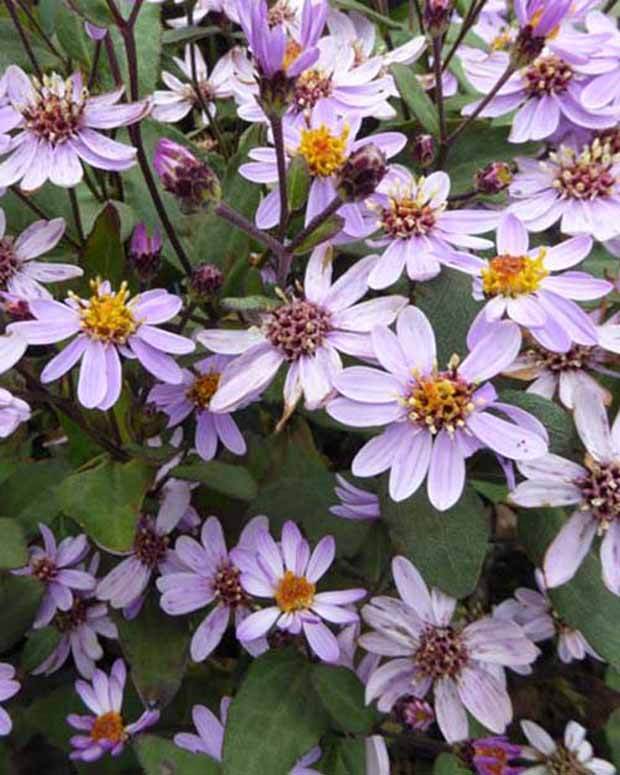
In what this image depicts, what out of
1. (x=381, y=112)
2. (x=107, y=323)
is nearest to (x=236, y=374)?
(x=107, y=323)

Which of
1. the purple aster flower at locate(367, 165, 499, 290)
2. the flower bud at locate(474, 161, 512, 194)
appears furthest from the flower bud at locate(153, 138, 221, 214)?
the flower bud at locate(474, 161, 512, 194)

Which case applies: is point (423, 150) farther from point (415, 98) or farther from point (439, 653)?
point (439, 653)

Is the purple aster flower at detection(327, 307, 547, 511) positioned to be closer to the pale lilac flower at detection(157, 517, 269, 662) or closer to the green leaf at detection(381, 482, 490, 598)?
the green leaf at detection(381, 482, 490, 598)

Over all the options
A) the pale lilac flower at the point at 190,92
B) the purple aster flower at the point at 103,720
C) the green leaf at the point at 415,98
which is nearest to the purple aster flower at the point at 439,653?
the purple aster flower at the point at 103,720

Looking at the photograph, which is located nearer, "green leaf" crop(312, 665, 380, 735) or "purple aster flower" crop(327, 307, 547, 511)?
"purple aster flower" crop(327, 307, 547, 511)

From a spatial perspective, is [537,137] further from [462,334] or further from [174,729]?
[174,729]

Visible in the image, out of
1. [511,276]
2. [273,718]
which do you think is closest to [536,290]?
[511,276]
